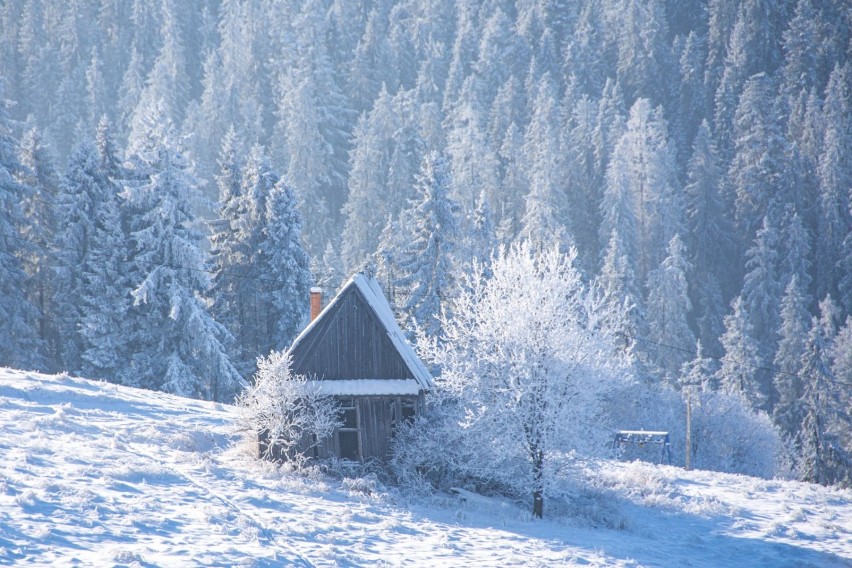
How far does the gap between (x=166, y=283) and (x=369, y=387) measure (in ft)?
56.2

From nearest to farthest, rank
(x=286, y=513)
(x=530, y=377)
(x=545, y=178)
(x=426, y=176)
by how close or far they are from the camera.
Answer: (x=286, y=513) → (x=530, y=377) → (x=426, y=176) → (x=545, y=178)

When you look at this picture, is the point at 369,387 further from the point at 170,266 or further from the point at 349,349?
the point at 170,266

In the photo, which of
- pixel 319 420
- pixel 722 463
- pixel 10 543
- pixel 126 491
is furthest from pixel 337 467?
pixel 722 463

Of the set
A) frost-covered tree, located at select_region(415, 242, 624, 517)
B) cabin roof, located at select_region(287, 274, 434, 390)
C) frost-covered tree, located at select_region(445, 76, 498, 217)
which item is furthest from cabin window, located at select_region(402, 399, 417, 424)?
frost-covered tree, located at select_region(445, 76, 498, 217)

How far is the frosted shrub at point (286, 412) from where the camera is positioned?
23953 mm

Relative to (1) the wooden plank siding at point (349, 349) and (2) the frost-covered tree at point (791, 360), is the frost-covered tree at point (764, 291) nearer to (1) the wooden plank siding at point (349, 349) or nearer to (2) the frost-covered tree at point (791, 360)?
(2) the frost-covered tree at point (791, 360)

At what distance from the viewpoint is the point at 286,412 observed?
2420cm

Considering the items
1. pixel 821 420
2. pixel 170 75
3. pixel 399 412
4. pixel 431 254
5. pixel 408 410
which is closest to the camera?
pixel 399 412

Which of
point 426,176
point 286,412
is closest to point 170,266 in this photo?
point 426,176

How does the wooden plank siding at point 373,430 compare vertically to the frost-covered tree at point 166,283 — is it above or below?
below

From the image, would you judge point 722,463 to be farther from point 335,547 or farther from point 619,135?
point 619,135

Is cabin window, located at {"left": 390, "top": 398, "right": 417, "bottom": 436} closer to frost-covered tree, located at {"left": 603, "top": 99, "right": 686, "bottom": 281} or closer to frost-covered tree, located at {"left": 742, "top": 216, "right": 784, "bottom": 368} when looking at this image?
frost-covered tree, located at {"left": 742, "top": 216, "right": 784, "bottom": 368}

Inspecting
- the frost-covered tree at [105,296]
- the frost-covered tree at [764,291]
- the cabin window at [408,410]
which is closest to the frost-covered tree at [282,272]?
the frost-covered tree at [105,296]

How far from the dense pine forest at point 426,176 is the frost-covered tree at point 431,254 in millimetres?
145
